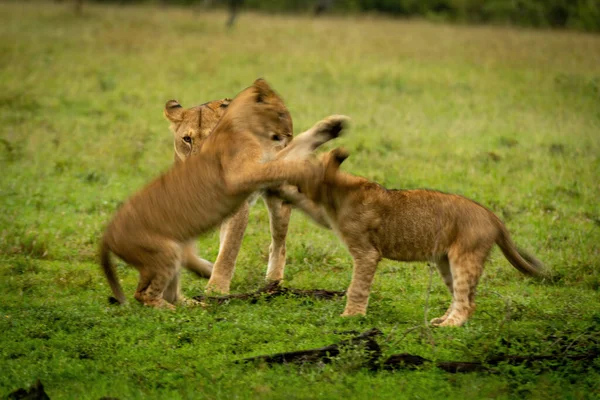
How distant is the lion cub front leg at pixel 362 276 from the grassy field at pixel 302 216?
118 millimetres

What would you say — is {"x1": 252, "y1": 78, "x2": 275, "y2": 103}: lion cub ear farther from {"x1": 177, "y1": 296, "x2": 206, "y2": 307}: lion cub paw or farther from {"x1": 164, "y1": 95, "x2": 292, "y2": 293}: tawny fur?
{"x1": 177, "y1": 296, "x2": 206, "y2": 307}: lion cub paw

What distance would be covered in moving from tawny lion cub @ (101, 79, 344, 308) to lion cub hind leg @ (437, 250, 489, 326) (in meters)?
1.01

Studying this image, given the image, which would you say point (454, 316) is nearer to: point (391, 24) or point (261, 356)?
point (261, 356)

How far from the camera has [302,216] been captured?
9219 millimetres

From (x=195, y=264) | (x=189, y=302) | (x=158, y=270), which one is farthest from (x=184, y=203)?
(x=195, y=264)

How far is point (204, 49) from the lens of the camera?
73.6 ft

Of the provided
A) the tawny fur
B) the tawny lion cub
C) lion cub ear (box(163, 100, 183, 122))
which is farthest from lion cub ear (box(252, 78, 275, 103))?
lion cub ear (box(163, 100, 183, 122))

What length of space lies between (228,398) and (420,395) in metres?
0.96

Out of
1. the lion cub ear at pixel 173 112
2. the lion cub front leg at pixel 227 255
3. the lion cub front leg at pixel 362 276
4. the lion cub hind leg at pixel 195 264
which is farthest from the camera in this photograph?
the lion cub ear at pixel 173 112

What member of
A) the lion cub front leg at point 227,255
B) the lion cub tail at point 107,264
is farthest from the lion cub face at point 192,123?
the lion cub tail at point 107,264

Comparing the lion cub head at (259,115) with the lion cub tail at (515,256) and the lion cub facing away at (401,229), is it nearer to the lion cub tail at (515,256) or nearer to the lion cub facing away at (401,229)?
the lion cub facing away at (401,229)

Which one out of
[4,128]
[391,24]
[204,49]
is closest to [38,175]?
[4,128]

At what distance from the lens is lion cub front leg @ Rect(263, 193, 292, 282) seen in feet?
23.9

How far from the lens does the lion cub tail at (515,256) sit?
5.92 metres
